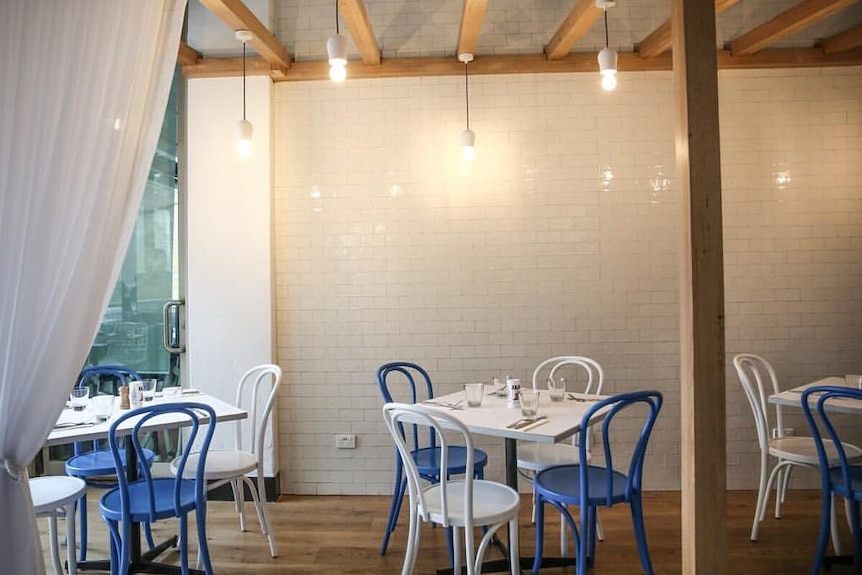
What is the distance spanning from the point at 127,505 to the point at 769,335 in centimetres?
378

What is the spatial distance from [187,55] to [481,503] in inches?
128

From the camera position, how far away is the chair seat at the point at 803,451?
3281mm

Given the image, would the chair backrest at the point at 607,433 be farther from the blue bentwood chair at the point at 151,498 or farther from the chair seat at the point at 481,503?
the blue bentwood chair at the point at 151,498

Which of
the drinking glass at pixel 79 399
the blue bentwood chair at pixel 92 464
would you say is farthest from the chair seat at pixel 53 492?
the drinking glass at pixel 79 399

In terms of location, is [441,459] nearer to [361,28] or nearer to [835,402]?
[835,402]

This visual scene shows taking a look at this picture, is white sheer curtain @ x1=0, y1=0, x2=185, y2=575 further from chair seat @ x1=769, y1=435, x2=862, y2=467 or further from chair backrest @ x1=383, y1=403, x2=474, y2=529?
chair seat @ x1=769, y1=435, x2=862, y2=467

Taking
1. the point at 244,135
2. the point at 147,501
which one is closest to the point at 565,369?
the point at 244,135

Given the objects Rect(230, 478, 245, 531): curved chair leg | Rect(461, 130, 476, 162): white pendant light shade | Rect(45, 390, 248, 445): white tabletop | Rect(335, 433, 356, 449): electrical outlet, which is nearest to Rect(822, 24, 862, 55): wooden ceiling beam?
Rect(461, 130, 476, 162): white pendant light shade

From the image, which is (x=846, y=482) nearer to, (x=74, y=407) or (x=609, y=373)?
(x=609, y=373)

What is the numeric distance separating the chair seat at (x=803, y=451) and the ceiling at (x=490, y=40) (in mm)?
2328

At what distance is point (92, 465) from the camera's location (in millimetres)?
3375

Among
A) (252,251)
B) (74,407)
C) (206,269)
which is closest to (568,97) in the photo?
Answer: (252,251)

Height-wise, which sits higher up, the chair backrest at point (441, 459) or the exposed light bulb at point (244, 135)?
the exposed light bulb at point (244, 135)

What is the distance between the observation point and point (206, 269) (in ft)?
14.0
